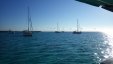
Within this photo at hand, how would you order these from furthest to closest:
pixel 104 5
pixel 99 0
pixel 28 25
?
pixel 28 25 < pixel 104 5 < pixel 99 0

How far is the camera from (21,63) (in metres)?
28.5

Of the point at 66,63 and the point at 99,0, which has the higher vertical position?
the point at 99,0

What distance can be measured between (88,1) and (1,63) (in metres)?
27.9

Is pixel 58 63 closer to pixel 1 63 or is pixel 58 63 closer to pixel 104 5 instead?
pixel 1 63

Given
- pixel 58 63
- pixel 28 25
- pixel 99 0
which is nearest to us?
pixel 99 0

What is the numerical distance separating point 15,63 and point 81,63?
11.6m

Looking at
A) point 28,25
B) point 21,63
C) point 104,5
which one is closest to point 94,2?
point 104,5

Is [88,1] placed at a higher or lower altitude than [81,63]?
higher

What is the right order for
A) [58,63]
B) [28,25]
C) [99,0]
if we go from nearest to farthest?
[99,0], [58,63], [28,25]

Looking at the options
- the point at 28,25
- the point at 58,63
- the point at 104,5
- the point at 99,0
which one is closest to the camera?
the point at 99,0

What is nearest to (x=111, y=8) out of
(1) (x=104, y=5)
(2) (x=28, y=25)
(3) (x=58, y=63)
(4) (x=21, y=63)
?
(1) (x=104, y=5)

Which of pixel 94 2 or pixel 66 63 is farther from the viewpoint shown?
pixel 66 63

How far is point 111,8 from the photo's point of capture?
5.02 metres

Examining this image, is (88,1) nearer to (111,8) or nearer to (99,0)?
(99,0)
